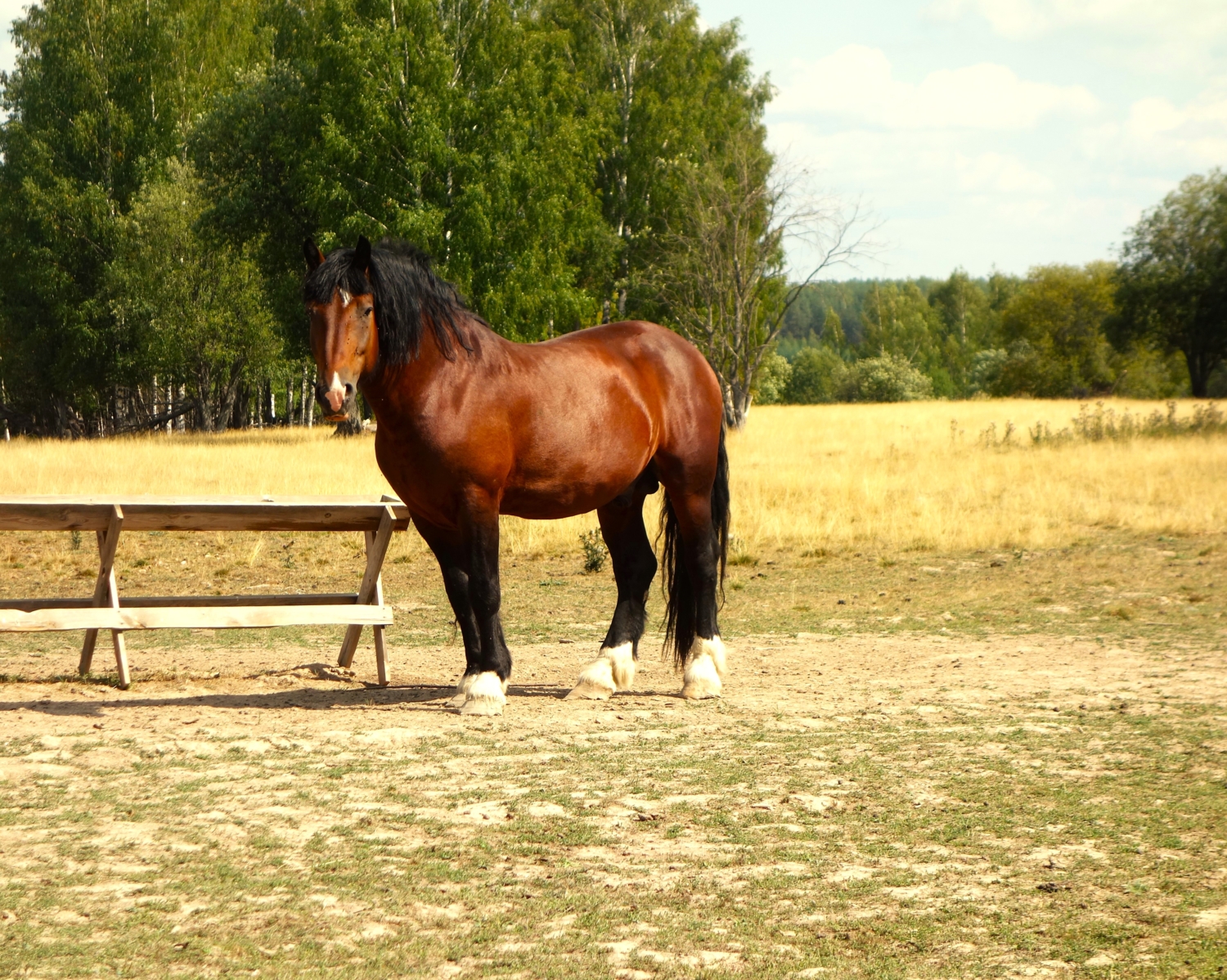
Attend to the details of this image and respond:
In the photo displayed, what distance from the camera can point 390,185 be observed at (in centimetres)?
2977

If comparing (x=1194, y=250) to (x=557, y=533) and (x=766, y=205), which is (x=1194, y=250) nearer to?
(x=766, y=205)

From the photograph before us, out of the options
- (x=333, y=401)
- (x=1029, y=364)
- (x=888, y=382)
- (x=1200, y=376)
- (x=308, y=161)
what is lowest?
(x=333, y=401)

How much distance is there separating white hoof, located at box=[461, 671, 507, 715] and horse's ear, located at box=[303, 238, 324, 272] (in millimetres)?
2225

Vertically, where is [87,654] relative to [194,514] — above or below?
below

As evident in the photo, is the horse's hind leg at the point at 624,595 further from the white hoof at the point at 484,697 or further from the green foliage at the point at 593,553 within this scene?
the green foliage at the point at 593,553

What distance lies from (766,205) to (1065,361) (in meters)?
42.1

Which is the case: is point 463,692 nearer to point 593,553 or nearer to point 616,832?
point 616,832

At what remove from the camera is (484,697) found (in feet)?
21.2

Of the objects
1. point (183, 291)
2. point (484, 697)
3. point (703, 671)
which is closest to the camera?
point (484, 697)

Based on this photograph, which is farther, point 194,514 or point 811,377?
point 811,377

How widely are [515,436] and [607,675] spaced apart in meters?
1.48

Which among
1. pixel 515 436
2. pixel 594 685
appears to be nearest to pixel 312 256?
pixel 515 436

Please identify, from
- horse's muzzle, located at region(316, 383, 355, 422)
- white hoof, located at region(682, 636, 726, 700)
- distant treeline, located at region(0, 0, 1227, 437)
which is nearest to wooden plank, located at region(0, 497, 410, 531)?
Answer: horse's muzzle, located at region(316, 383, 355, 422)

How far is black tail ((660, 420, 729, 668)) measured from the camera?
7410 mm
